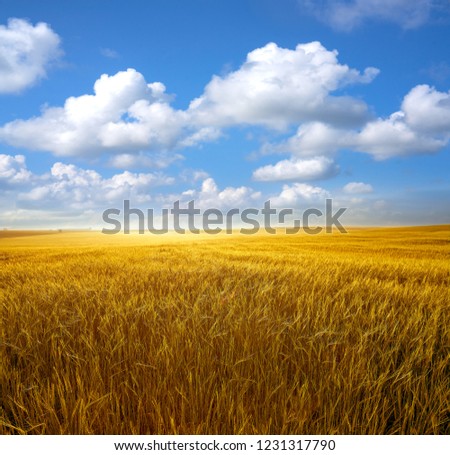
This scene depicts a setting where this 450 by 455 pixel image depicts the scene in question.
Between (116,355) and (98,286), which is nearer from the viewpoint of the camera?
(116,355)

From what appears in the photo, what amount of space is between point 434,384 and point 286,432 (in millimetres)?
1000

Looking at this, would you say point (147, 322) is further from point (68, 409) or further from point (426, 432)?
point (426, 432)

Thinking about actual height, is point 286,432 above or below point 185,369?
below

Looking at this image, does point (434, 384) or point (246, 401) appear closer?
point (246, 401)

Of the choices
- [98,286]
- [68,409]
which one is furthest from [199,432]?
[98,286]

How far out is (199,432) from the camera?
1.48 meters

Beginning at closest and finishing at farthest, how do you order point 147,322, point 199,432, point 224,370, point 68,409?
1. point 199,432
2. point 68,409
3. point 224,370
4. point 147,322

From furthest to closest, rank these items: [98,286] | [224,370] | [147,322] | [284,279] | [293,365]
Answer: [284,279]
[98,286]
[147,322]
[293,365]
[224,370]

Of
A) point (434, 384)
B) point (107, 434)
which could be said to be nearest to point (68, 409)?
point (107, 434)

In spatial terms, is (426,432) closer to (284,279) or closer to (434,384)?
(434,384)

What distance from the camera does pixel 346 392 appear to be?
1.71 metres

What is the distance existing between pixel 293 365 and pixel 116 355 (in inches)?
41.0

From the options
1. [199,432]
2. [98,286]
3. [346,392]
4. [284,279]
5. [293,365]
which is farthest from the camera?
[284,279]

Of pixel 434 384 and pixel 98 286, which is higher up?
pixel 98 286
